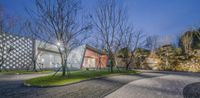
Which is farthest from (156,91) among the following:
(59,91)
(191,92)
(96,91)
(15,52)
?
(15,52)

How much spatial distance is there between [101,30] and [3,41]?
1112 cm

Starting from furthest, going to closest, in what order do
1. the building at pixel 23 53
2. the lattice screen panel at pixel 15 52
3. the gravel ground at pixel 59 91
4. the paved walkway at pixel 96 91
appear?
the building at pixel 23 53 → the lattice screen panel at pixel 15 52 → the paved walkway at pixel 96 91 → the gravel ground at pixel 59 91

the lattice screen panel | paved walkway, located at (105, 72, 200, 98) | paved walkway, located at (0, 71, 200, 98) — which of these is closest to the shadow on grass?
paved walkway, located at (105, 72, 200, 98)

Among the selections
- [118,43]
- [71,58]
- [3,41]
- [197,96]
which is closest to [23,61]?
[3,41]

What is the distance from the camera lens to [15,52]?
68.3 feet

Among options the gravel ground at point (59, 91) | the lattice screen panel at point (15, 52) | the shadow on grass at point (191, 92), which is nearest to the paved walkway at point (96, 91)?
the gravel ground at point (59, 91)

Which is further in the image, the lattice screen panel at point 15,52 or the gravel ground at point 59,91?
the lattice screen panel at point 15,52

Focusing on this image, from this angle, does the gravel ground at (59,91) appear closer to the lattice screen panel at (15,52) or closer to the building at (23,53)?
the lattice screen panel at (15,52)

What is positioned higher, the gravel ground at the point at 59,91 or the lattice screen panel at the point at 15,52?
the lattice screen panel at the point at 15,52

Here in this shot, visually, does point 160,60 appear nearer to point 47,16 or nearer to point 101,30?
point 101,30

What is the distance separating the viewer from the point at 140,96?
21.2ft

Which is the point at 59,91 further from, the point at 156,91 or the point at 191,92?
the point at 191,92

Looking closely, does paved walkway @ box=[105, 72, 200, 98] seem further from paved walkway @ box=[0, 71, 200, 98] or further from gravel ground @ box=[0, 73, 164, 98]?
gravel ground @ box=[0, 73, 164, 98]

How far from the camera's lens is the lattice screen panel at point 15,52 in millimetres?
19203
